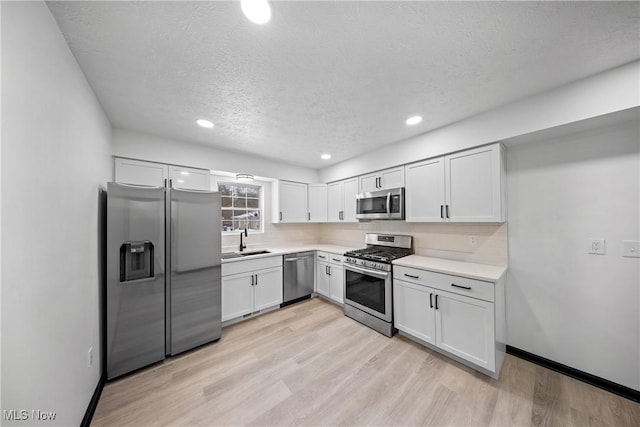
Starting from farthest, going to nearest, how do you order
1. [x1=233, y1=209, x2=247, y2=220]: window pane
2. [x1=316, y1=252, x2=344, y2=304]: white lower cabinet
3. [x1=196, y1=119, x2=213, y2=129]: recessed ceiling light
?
[x1=233, y1=209, x2=247, y2=220]: window pane
[x1=316, y1=252, x2=344, y2=304]: white lower cabinet
[x1=196, y1=119, x2=213, y2=129]: recessed ceiling light

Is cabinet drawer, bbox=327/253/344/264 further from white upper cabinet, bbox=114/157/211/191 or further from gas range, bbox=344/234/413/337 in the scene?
white upper cabinet, bbox=114/157/211/191

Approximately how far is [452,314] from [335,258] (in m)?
1.77

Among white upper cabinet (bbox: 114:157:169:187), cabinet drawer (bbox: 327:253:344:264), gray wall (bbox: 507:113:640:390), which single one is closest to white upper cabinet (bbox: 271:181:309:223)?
cabinet drawer (bbox: 327:253:344:264)

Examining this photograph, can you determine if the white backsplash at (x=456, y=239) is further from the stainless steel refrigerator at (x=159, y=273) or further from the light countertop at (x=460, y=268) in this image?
the stainless steel refrigerator at (x=159, y=273)

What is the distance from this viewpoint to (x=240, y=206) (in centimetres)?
382

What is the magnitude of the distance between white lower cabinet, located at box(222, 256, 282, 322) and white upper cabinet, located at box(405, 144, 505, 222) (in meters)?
2.18

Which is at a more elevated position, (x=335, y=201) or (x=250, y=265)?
(x=335, y=201)

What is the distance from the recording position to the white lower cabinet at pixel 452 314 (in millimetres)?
1887

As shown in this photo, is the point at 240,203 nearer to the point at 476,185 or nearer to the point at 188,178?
the point at 188,178

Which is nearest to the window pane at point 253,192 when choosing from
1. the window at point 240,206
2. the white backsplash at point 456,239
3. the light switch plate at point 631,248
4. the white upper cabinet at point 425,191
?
the window at point 240,206

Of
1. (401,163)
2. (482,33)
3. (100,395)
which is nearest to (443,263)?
(401,163)

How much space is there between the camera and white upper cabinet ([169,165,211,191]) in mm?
2713

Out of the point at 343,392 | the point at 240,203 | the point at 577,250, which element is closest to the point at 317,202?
the point at 240,203

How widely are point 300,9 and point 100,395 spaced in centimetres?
316
